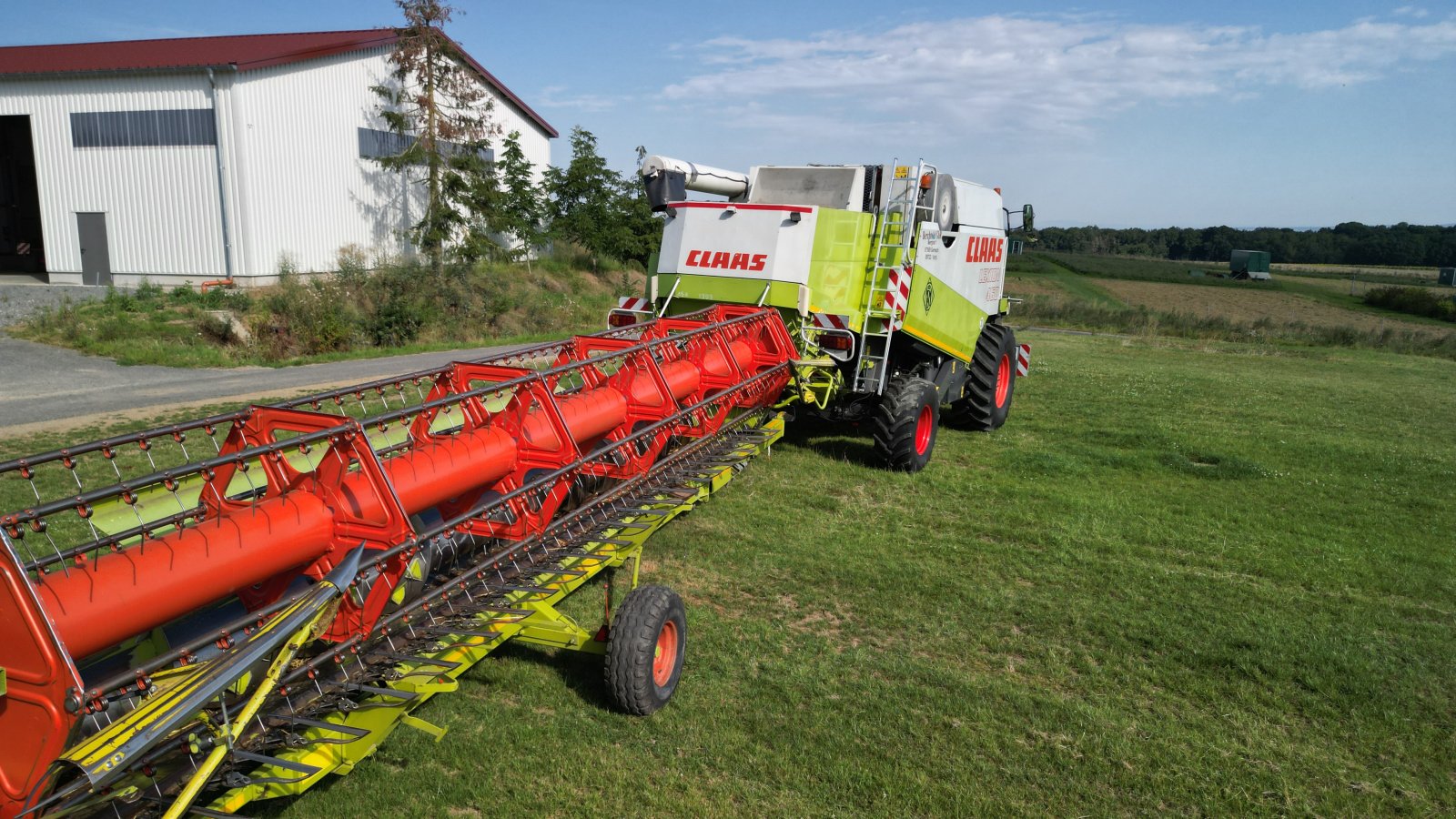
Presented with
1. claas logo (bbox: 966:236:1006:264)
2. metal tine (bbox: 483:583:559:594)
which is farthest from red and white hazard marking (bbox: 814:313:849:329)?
metal tine (bbox: 483:583:559:594)

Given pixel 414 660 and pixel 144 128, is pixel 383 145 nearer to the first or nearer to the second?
pixel 144 128

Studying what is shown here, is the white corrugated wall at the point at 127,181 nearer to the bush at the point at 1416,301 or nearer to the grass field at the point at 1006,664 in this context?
the grass field at the point at 1006,664

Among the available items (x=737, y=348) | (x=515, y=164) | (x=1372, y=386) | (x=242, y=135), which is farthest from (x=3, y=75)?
(x=1372, y=386)

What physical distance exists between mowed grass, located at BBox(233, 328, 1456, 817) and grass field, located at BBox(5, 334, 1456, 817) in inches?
0.6

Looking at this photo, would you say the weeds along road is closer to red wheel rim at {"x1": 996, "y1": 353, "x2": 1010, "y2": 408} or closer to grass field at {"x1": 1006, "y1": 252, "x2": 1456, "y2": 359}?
red wheel rim at {"x1": 996, "y1": 353, "x2": 1010, "y2": 408}

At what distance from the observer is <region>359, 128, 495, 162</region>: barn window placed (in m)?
22.3

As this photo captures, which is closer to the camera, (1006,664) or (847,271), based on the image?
(1006,664)

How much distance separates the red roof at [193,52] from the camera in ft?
62.8

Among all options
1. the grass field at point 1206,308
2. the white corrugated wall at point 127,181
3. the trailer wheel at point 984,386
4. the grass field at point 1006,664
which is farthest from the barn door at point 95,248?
the grass field at point 1206,308

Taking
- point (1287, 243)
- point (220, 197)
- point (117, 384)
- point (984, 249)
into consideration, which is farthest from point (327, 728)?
point (1287, 243)

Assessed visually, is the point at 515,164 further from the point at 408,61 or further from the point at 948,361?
the point at 948,361

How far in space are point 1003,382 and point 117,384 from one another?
11255mm

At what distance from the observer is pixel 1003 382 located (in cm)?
1041

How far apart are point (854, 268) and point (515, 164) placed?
859 inches
